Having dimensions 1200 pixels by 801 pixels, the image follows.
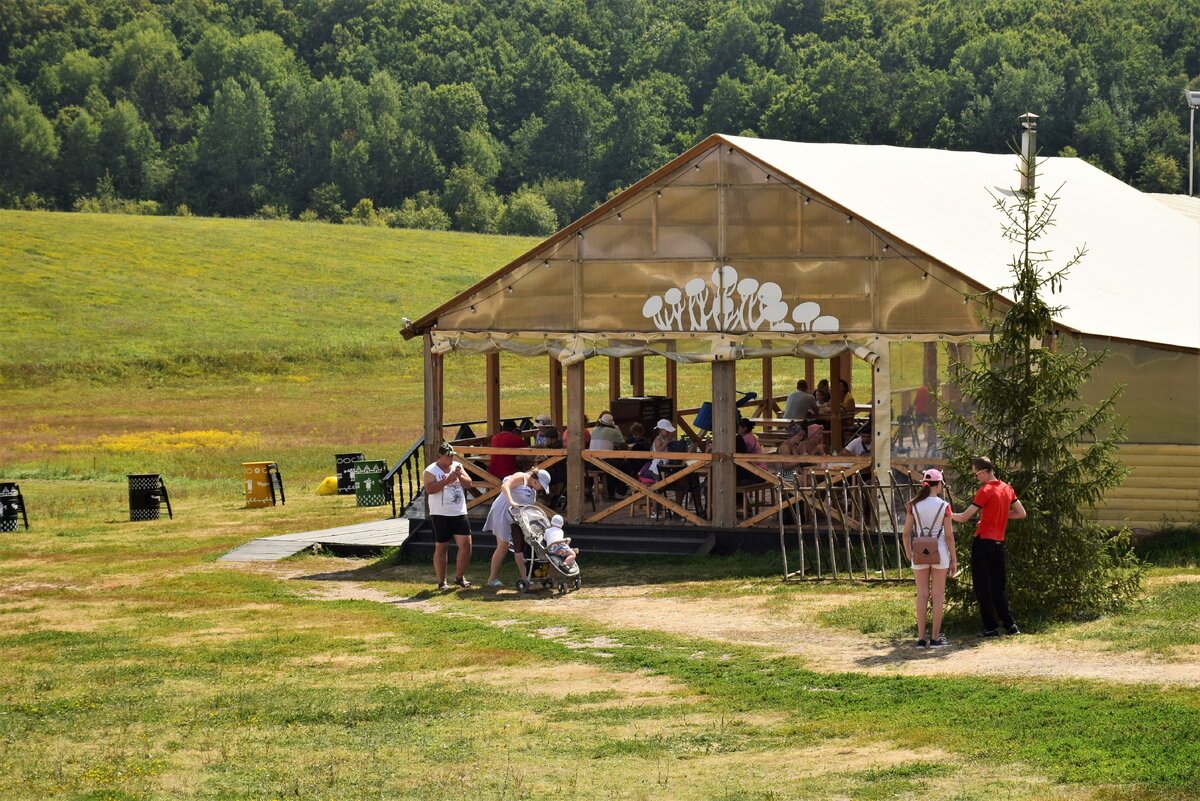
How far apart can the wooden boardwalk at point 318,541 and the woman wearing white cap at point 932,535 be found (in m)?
9.92

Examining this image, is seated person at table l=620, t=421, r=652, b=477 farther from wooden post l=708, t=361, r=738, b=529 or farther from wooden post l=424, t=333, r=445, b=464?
wooden post l=424, t=333, r=445, b=464

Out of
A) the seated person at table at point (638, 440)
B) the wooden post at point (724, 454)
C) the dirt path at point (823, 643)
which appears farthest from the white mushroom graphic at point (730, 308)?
the dirt path at point (823, 643)

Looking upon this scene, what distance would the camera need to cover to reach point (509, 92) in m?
131

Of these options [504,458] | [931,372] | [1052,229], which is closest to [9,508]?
[504,458]

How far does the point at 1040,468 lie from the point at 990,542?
3.87 feet

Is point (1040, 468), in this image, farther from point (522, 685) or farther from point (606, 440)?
point (606, 440)

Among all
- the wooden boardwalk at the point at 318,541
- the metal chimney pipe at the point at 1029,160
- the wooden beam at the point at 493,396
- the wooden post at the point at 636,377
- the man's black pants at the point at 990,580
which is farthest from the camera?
the wooden post at the point at 636,377

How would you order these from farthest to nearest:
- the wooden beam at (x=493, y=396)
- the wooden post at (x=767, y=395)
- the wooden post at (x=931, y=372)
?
1. the wooden post at (x=767, y=395)
2. the wooden beam at (x=493, y=396)
3. the wooden post at (x=931, y=372)

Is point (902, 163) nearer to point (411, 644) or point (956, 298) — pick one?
point (956, 298)

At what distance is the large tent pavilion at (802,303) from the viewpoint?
63.2ft

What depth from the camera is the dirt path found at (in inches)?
514

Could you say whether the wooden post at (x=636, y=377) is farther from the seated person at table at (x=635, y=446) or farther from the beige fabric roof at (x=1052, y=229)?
the beige fabric roof at (x=1052, y=229)

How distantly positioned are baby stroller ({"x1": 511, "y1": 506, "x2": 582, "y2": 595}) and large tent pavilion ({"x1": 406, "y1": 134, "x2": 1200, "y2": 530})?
232 centimetres

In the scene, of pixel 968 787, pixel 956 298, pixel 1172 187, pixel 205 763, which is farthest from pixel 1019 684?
pixel 1172 187
